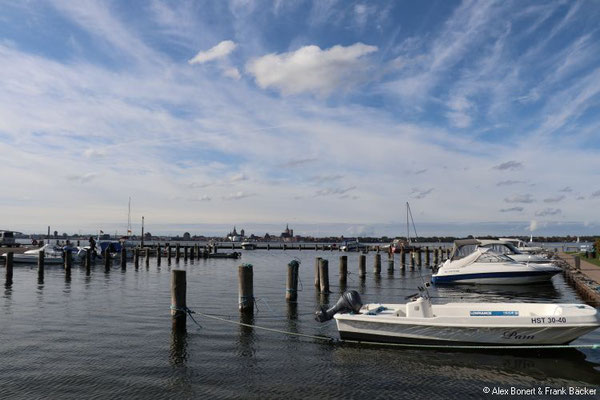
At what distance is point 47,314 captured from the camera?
682 inches

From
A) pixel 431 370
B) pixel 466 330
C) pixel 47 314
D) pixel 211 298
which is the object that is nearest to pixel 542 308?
pixel 466 330

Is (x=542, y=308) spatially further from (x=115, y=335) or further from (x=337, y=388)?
(x=115, y=335)

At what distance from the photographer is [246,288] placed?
17109 millimetres

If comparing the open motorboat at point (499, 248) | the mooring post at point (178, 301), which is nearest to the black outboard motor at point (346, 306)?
the mooring post at point (178, 301)

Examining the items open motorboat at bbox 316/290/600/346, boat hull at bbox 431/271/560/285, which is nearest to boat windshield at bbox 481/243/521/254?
boat hull at bbox 431/271/560/285

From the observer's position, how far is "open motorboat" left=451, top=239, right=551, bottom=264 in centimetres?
3047

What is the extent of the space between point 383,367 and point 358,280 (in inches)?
803

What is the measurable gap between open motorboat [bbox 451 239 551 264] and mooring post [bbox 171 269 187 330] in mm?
23465

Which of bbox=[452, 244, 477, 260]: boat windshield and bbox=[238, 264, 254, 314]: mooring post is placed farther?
bbox=[452, 244, 477, 260]: boat windshield

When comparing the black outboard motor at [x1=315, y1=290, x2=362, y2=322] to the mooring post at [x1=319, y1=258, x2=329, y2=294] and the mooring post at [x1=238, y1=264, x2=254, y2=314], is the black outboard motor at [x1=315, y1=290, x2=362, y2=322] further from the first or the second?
the mooring post at [x1=319, y1=258, x2=329, y2=294]

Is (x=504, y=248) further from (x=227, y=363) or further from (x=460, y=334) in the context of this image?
(x=227, y=363)

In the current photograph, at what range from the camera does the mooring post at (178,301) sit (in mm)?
14406

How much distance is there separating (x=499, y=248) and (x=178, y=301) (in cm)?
2765

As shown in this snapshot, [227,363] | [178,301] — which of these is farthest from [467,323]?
[178,301]
